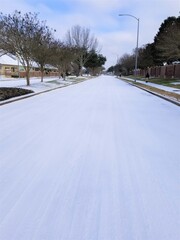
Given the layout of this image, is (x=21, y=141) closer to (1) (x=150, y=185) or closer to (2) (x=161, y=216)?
(1) (x=150, y=185)

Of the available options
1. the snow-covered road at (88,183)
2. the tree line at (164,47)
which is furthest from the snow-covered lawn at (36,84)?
the snow-covered road at (88,183)

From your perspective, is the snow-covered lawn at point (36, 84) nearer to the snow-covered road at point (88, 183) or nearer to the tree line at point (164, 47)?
the tree line at point (164, 47)

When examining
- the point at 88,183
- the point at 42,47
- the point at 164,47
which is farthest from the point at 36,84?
the point at 88,183

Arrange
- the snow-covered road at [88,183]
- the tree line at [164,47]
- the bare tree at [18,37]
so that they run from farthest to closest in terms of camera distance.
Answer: the tree line at [164,47]
the bare tree at [18,37]
the snow-covered road at [88,183]

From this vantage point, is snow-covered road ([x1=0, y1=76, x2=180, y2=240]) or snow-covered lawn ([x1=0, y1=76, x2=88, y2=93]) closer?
snow-covered road ([x1=0, y1=76, x2=180, y2=240])

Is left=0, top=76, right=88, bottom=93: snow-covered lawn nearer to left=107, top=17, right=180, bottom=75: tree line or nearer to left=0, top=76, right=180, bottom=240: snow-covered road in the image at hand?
left=107, top=17, right=180, bottom=75: tree line

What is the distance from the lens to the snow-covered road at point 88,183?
3.08 m

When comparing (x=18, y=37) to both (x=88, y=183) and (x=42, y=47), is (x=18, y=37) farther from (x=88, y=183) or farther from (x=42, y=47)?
(x=88, y=183)

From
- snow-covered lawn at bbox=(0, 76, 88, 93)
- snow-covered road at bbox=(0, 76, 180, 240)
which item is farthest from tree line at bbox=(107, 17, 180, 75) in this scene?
snow-covered road at bbox=(0, 76, 180, 240)

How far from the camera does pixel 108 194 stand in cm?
388

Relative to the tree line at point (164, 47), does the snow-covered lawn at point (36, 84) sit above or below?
below

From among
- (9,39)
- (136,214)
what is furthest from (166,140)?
(9,39)

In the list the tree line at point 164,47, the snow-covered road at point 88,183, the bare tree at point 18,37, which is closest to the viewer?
the snow-covered road at point 88,183

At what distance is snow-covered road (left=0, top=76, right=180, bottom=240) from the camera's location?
308cm
